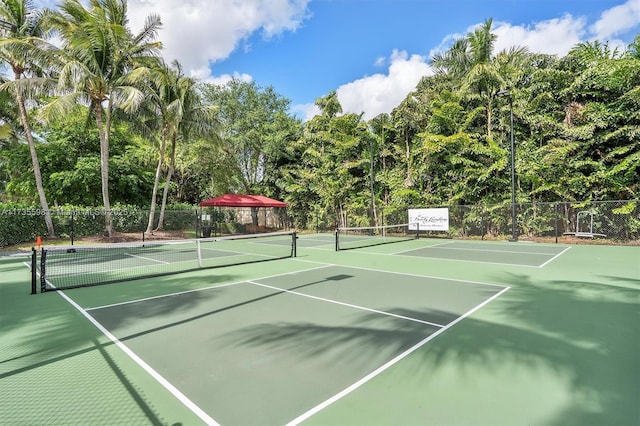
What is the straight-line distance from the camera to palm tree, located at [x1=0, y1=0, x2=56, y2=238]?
1435 centimetres

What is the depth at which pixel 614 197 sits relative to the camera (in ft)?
50.3

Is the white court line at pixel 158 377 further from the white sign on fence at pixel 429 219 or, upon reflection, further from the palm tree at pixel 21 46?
the white sign on fence at pixel 429 219

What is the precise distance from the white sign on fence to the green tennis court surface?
37.9ft

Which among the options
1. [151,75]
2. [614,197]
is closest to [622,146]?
[614,197]

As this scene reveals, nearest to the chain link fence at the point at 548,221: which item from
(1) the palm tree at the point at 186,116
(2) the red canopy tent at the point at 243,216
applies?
(2) the red canopy tent at the point at 243,216

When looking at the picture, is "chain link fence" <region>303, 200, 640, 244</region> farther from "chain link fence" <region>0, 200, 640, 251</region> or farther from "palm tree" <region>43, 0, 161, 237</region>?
"palm tree" <region>43, 0, 161, 237</region>

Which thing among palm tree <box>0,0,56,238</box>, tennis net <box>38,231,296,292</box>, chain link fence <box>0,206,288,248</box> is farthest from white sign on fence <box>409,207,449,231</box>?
palm tree <box>0,0,56,238</box>

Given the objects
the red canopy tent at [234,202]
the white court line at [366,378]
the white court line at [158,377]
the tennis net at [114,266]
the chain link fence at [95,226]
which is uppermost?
the red canopy tent at [234,202]

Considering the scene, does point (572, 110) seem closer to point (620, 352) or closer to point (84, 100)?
point (620, 352)

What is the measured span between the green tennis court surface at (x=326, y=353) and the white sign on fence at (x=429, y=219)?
455 inches

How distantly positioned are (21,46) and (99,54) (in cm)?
280

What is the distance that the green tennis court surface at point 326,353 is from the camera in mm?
2674

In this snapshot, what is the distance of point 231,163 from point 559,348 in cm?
2788

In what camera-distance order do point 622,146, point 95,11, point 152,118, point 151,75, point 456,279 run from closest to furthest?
point 456,279, point 622,146, point 95,11, point 151,75, point 152,118
